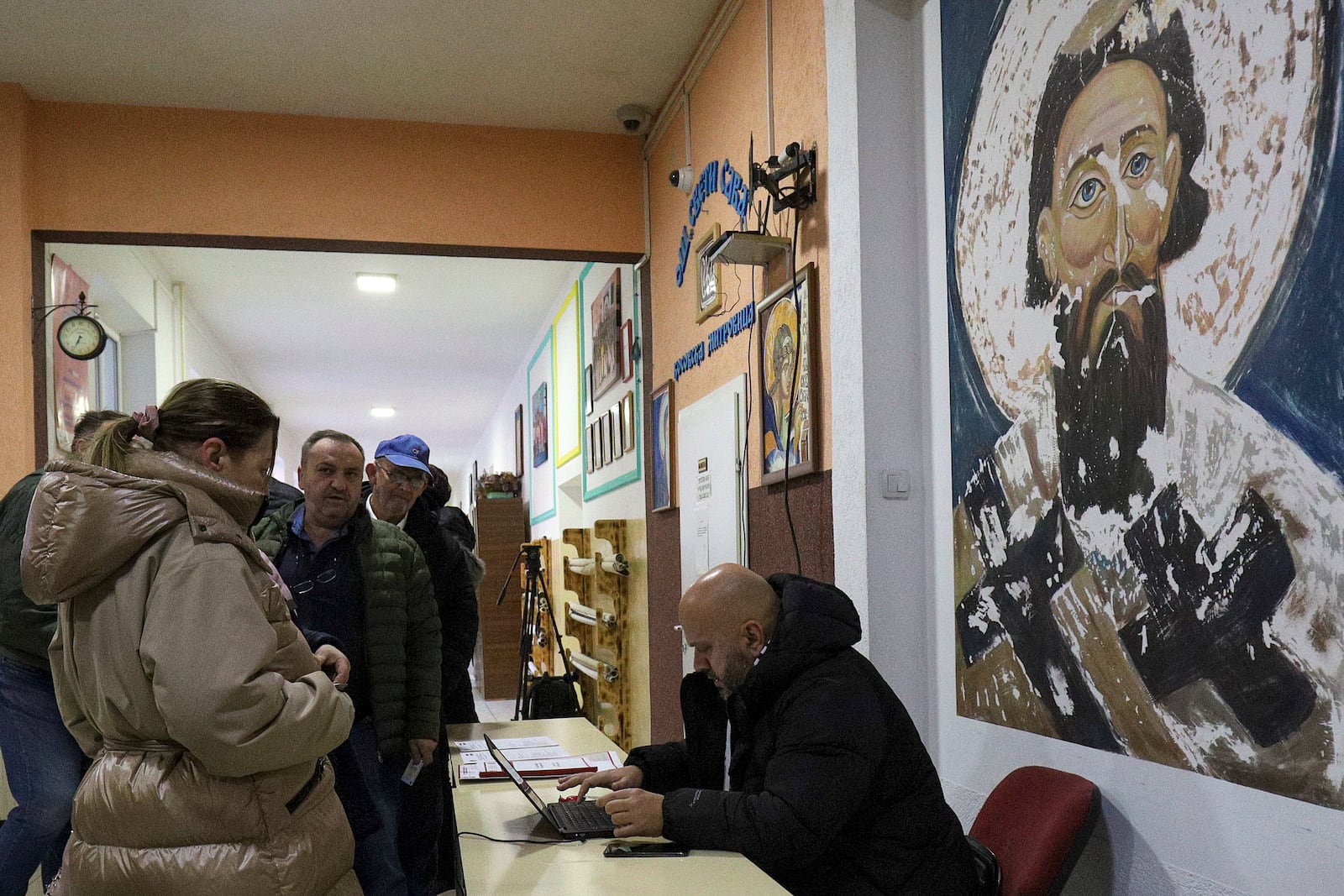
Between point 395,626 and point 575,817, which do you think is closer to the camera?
point 575,817

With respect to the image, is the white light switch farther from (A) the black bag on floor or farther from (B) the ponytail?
(A) the black bag on floor

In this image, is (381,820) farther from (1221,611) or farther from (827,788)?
(1221,611)

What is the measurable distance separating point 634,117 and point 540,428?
16.9 feet

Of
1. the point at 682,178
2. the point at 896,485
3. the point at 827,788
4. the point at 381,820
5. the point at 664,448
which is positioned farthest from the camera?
the point at 664,448

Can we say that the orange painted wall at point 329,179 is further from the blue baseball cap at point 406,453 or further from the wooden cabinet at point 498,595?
the wooden cabinet at point 498,595

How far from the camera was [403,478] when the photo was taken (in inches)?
144

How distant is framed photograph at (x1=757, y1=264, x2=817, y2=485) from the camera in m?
3.36

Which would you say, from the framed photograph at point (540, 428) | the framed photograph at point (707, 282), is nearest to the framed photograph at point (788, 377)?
the framed photograph at point (707, 282)

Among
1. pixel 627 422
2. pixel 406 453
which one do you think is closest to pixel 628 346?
pixel 627 422

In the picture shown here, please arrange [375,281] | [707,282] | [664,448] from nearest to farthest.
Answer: [707,282] < [664,448] < [375,281]

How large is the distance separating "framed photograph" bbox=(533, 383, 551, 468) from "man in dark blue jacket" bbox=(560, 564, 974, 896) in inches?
291

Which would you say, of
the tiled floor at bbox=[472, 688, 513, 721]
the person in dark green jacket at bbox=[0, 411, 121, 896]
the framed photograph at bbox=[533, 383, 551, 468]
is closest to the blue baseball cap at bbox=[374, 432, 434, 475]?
the person in dark green jacket at bbox=[0, 411, 121, 896]

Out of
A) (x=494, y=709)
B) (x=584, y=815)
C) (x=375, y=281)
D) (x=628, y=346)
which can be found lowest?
(x=494, y=709)

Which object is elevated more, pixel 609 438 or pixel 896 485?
pixel 609 438
